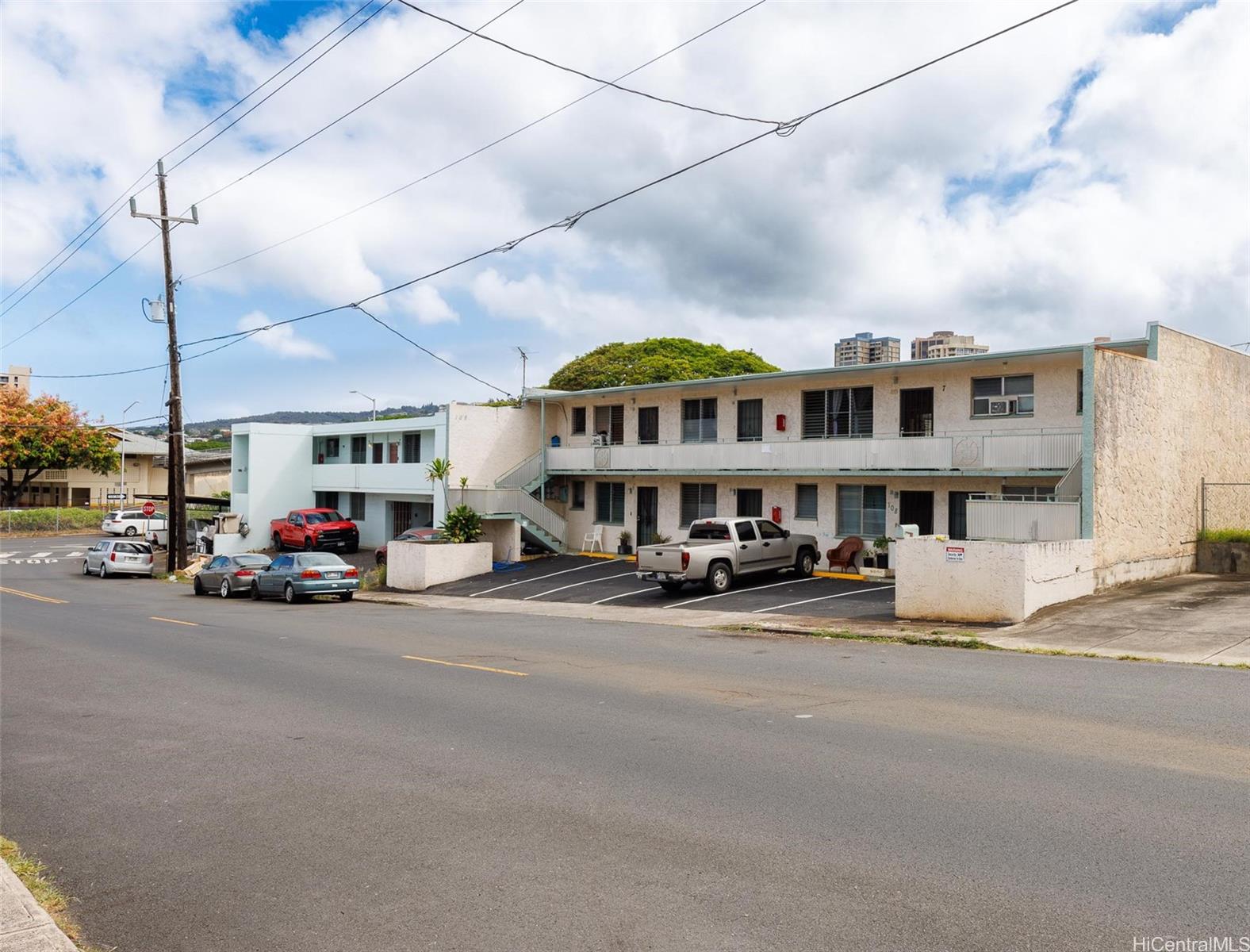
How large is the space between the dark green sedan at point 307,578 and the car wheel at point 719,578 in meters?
10.3

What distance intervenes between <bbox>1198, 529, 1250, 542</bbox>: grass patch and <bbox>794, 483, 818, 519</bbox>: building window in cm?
1006

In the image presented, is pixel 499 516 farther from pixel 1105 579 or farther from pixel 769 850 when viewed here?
pixel 769 850

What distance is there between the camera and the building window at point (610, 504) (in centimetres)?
3512

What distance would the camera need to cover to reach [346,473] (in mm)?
46062

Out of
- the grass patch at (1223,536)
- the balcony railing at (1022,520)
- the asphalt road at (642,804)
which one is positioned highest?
the balcony railing at (1022,520)

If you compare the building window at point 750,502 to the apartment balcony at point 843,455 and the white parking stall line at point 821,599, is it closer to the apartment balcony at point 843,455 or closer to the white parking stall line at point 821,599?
the apartment balcony at point 843,455

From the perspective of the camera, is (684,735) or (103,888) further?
(684,735)

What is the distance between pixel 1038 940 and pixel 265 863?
176 inches

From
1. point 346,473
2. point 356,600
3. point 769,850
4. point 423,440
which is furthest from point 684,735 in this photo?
point 346,473

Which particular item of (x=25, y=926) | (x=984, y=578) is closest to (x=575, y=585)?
(x=984, y=578)

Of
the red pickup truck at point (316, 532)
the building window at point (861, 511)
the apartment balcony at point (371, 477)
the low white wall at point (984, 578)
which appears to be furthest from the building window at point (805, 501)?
the red pickup truck at point (316, 532)

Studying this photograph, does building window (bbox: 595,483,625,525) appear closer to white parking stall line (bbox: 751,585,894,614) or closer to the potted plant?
the potted plant

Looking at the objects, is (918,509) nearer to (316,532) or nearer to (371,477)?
(371,477)

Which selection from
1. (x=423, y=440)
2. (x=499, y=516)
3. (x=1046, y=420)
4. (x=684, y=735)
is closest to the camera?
(x=684, y=735)
